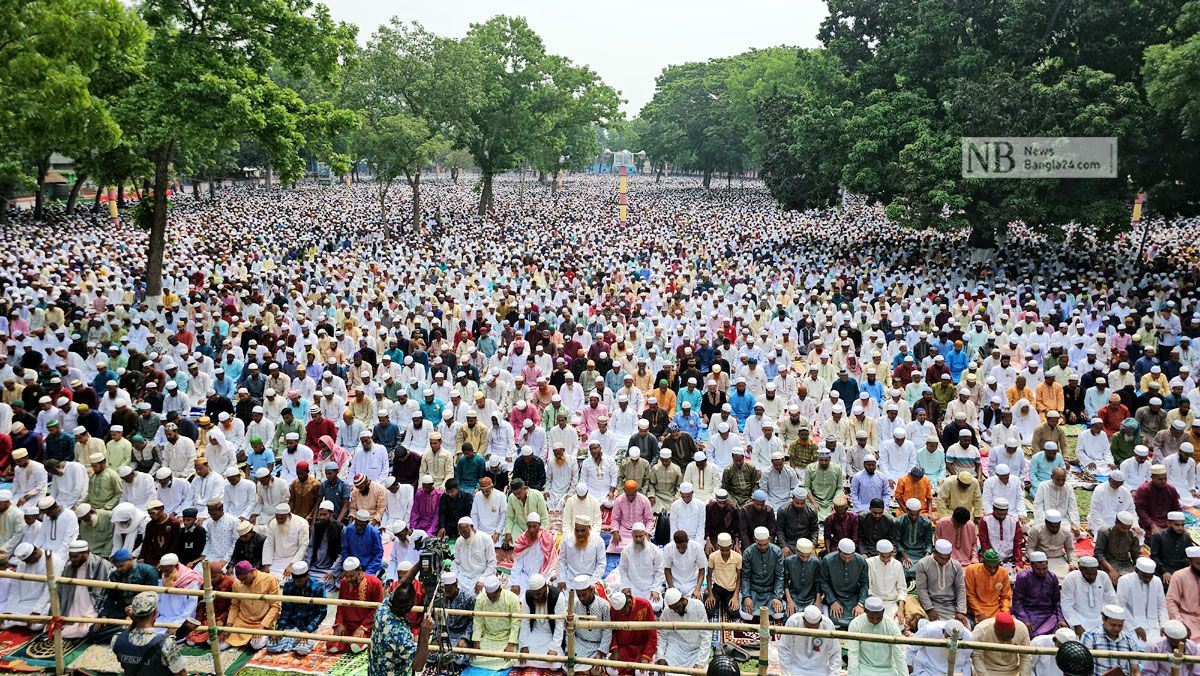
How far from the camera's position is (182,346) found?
11.9 m

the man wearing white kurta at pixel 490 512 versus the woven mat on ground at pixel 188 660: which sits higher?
the man wearing white kurta at pixel 490 512

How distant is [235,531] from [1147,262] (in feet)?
66.3

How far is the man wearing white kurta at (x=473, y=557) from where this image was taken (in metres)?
6.48

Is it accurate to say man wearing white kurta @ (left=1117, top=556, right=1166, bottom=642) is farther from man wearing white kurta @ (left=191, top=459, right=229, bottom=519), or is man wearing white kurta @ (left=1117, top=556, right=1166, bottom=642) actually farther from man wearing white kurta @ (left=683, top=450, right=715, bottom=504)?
man wearing white kurta @ (left=191, top=459, right=229, bottom=519)

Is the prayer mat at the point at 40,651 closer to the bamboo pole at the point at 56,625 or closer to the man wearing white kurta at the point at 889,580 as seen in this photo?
the bamboo pole at the point at 56,625

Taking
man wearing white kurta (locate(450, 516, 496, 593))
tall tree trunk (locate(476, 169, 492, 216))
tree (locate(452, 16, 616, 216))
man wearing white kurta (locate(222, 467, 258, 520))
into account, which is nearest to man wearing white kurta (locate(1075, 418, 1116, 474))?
man wearing white kurta (locate(450, 516, 496, 593))

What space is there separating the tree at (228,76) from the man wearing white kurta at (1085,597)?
508 inches

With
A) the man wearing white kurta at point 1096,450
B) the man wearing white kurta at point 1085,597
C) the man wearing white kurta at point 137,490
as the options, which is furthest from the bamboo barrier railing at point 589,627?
the man wearing white kurta at point 1096,450

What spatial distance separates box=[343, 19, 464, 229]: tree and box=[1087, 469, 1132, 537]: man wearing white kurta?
2329 cm

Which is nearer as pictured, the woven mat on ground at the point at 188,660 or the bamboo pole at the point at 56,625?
the bamboo pole at the point at 56,625

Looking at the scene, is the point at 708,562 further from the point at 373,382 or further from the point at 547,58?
the point at 547,58

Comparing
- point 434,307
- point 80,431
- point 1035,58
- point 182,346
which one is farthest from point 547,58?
point 80,431

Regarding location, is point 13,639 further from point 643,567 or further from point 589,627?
point 643,567

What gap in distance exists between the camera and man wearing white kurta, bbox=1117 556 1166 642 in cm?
553
